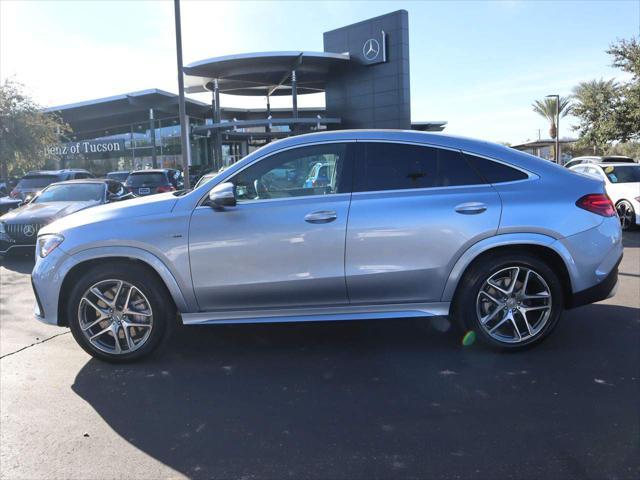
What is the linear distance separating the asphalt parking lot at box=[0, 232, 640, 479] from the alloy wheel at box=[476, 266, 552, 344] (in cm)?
22

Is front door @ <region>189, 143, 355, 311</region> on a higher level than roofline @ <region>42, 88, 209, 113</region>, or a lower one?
lower

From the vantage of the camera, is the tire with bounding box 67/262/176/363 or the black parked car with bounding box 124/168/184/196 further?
the black parked car with bounding box 124/168/184/196

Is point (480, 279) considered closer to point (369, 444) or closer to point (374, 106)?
point (369, 444)

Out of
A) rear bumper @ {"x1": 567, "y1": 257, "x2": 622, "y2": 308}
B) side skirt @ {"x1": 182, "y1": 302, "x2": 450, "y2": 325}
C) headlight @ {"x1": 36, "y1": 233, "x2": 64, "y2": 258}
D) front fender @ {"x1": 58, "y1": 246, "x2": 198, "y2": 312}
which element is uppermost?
headlight @ {"x1": 36, "y1": 233, "x2": 64, "y2": 258}

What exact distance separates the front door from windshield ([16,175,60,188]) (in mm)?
13308

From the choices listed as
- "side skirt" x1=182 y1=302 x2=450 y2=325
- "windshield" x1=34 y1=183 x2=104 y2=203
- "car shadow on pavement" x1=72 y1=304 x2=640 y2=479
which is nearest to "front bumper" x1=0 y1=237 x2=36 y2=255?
"windshield" x1=34 y1=183 x2=104 y2=203

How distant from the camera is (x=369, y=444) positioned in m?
3.00

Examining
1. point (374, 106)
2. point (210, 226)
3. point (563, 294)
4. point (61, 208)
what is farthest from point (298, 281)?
point (374, 106)

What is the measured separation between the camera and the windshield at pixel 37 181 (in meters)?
15.3

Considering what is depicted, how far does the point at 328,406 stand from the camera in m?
3.48

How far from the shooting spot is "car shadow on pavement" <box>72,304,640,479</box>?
2.84 meters

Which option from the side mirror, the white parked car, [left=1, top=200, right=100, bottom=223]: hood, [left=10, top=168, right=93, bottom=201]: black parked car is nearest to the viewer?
the side mirror

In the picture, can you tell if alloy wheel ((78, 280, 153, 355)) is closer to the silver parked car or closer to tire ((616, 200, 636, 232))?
the silver parked car

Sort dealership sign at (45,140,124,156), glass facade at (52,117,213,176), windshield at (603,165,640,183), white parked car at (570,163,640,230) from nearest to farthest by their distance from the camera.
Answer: white parked car at (570,163,640,230), windshield at (603,165,640,183), glass facade at (52,117,213,176), dealership sign at (45,140,124,156)
